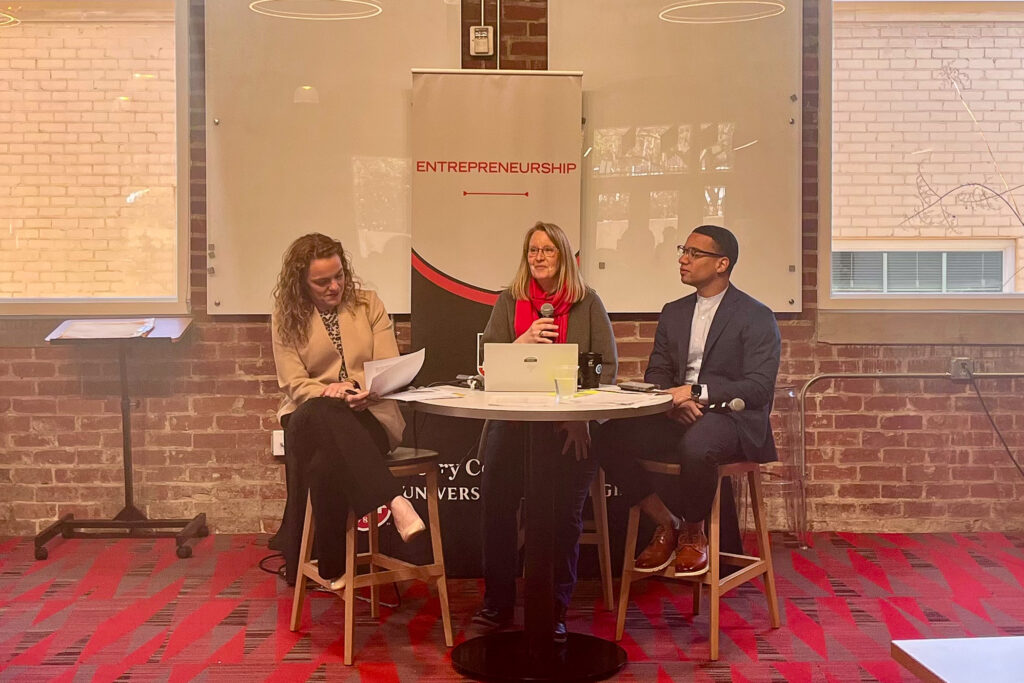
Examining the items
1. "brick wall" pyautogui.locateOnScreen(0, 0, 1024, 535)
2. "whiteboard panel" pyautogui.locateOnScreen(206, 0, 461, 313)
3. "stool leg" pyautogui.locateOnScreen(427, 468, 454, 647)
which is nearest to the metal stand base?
"brick wall" pyautogui.locateOnScreen(0, 0, 1024, 535)

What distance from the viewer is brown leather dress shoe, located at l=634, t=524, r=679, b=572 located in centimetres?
340

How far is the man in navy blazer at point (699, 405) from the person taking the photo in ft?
10.8

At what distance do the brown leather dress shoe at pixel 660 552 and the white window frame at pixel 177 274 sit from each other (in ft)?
8.23

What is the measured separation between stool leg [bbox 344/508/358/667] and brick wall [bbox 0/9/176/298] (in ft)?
6.77

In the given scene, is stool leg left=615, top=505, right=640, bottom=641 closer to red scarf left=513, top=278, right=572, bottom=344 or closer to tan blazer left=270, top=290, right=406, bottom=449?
red scarf left=513, top=278, right=572, bottom=344

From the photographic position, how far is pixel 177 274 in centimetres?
466

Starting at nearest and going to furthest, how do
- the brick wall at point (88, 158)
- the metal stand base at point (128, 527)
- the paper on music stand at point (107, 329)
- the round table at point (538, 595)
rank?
the round table at point (538, 595) < the paper on music stand at point (107, 329) < the metal stand base at point (128, 527) < the brick wall at point (88, 158)

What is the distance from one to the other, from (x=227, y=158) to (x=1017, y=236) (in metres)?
3.80

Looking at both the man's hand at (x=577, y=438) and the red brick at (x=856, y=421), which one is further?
the red brick at (x=856, y=421)

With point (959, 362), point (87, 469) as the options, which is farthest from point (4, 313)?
point (959, 362)

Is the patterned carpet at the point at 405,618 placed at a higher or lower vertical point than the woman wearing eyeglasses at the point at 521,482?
lower

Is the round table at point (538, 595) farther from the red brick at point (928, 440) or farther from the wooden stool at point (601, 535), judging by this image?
the red brick at point (928, 440)

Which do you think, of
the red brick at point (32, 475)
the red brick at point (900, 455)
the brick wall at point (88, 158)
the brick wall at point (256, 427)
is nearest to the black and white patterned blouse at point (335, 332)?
the brick wall at point (256, 427)

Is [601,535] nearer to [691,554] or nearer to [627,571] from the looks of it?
[627,571]
